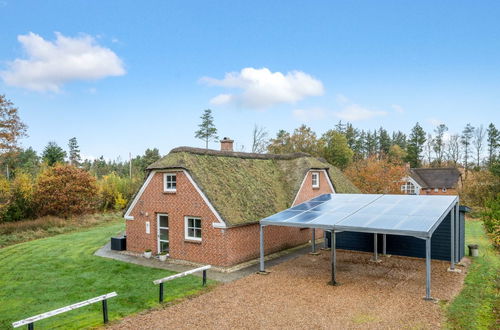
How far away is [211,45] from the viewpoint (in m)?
21.9

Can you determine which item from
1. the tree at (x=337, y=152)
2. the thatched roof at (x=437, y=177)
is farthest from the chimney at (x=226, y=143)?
the thatched roof at (x=437, y=177)

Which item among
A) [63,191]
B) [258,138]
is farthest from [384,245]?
[258,138]

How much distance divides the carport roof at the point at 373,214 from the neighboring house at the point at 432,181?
3587 cm

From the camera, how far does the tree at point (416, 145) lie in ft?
215

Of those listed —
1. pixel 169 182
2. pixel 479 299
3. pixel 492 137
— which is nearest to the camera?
pixel 479 299

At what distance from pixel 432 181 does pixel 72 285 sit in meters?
50.4

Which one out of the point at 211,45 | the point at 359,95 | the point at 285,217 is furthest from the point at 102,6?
the point at 359,95

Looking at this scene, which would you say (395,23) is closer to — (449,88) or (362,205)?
(449,88)

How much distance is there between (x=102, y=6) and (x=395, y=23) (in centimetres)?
1553

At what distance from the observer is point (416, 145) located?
6706cm

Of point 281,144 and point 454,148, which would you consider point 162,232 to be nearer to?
point 281,144

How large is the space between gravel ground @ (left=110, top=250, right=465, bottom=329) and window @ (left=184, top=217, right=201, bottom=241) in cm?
354

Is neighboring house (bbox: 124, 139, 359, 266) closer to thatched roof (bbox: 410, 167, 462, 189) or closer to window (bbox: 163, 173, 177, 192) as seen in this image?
window (bbox: 163, 173, 177, 192)

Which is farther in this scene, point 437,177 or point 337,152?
point 337,152
